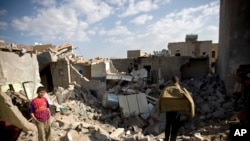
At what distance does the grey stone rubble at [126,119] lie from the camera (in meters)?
6.02

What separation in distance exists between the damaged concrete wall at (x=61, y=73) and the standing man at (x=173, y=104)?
11010mm

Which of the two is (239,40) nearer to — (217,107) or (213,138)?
(217,107)

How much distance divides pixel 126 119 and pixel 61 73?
7.25m

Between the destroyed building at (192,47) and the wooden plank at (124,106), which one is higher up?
the destroyed building at (192,47)

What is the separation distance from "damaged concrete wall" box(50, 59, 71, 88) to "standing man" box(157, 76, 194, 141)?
11.0 metres

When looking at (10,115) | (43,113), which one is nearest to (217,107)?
(43,113)

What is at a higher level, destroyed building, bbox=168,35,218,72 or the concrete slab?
destroyed building, bbox=168,35,218,72

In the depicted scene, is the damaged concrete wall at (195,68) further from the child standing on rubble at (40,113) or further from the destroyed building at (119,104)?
the child standing on rubble at (40,113)

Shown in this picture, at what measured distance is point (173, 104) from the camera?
13.6ft

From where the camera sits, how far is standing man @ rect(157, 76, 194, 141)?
13.6 feet

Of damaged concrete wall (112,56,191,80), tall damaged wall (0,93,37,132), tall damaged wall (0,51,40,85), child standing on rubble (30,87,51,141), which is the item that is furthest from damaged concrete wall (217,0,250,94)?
tall damaged wall (0,51,40,85)

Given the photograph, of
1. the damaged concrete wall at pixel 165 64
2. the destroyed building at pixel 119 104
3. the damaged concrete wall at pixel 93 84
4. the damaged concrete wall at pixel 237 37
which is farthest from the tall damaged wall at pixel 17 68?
the damaged concrete wall at pixel 165 64

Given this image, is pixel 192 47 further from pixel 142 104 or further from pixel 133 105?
pixel 133 105

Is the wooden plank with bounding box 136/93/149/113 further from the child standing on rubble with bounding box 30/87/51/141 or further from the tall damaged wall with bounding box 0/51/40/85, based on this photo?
the child standing on rubble with bounding box 30/87/51/141
